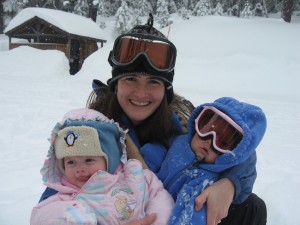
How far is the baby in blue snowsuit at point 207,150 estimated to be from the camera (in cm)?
203

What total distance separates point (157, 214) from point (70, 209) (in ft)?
1.63

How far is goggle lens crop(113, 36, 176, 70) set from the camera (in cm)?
263

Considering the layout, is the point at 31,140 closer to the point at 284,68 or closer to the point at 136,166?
the point at 136,166

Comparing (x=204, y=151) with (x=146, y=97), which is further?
(x=146, y=97)

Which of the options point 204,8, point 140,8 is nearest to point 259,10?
point 204,8

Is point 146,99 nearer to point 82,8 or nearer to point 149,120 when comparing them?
point 149,120

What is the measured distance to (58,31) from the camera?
73.2ft

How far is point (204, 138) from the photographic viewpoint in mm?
2236

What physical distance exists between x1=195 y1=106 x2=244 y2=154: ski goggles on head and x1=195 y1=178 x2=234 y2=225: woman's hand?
222mm

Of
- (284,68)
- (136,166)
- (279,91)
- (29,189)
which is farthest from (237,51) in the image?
(136,166)

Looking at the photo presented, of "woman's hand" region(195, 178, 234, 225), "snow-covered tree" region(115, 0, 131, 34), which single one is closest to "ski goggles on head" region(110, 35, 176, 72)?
"woman's hand" region(195, 178, 234, 225)

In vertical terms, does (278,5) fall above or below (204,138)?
above

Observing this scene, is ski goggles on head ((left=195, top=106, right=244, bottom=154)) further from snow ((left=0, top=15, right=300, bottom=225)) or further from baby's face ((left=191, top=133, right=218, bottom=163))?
snow ((left=0, top=15, right=300, bottom=225))

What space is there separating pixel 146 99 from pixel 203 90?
Answer: 12.0 metres
